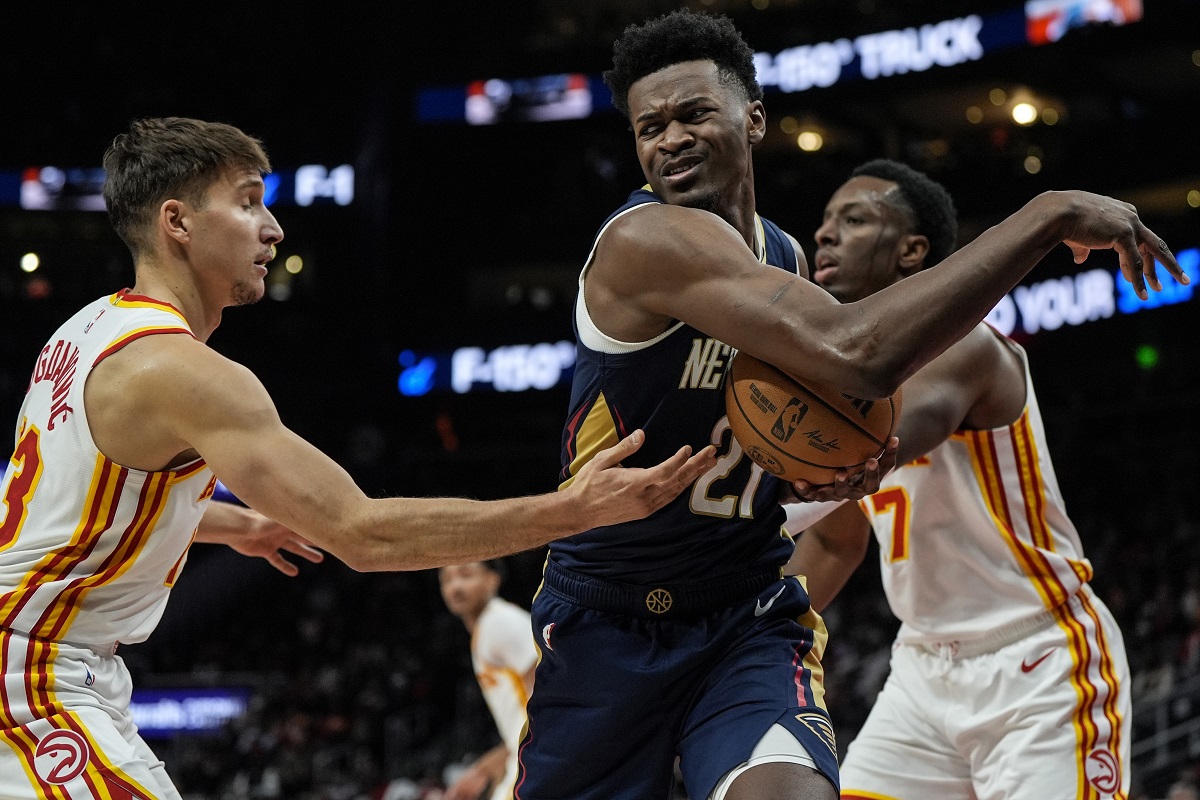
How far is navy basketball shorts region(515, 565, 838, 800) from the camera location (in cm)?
318

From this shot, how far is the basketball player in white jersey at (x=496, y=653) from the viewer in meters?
7.12

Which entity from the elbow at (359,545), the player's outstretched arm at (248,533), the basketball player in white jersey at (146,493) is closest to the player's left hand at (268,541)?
the player's outstretched arm at (248,533)

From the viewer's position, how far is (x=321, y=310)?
25531 millimetres

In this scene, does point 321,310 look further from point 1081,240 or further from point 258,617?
point 1081,240

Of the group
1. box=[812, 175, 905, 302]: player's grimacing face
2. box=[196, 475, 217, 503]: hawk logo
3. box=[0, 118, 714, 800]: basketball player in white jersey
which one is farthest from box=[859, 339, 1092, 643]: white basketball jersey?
box=[196, 475, 217, 503]: hawk logo

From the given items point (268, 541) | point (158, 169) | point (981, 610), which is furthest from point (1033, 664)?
point (158, 169)

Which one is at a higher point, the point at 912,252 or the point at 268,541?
the point at 912,252

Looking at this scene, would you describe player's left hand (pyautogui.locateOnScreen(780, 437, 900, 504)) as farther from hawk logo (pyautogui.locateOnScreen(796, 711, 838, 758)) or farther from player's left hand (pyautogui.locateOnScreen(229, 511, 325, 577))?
player's left hand (pyautogui.locateOnScreen(229, 511, 325, 577))

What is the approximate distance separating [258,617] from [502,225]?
30.1ft

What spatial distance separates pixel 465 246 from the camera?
2625cm

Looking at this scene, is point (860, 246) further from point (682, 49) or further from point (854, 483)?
point (854, 483)

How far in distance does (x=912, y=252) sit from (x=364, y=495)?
8.35 feet

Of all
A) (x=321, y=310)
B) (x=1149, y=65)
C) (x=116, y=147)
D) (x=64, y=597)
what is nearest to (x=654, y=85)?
(x=116, y=147)

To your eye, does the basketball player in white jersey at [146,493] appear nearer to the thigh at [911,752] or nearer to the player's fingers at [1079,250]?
the player's fingers at [1079,250]
